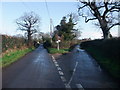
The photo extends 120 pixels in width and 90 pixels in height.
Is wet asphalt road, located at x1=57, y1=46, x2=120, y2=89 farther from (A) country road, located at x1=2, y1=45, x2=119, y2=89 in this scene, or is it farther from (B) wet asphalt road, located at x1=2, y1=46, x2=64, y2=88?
(B) wet asphalt road, located at x1=2, y1=46, x2=64, y2=88

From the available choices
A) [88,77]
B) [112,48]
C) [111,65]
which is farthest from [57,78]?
[112,48]

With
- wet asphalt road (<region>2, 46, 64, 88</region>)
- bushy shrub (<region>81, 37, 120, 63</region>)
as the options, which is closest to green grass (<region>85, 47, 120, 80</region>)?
bushy shrub (<region>81, 37, 120, 63</region>)

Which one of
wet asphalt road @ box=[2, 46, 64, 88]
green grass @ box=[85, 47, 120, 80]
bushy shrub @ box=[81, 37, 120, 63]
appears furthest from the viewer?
bushy shrub @ box=[81, 37, 120, 63]

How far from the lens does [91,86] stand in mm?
8484

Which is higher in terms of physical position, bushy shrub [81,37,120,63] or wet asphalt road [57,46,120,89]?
bushy shrub [81,37,120,63]

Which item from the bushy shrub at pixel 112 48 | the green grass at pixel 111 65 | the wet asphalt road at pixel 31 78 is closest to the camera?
the wet asphalt road at pixel 31 78

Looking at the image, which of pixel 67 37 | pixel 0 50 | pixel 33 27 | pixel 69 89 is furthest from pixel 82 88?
pixel 33 27

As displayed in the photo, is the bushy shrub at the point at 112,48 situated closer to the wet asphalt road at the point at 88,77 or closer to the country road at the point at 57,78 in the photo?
the wet asphalt road at the point at 88,77

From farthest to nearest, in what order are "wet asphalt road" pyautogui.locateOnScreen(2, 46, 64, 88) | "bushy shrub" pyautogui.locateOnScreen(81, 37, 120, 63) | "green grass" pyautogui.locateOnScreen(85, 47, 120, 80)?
"bushy shrub" pyautogui.locateOnScreen(81, 37, 120, 63), "green grass" pyautogui.locateOnScreen(85, 47, 120, 80), "wet asphalt road" pyautogui.locateOnScreen(2, 46, 64, 88)

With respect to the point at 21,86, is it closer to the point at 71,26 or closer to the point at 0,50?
the point at 0,50

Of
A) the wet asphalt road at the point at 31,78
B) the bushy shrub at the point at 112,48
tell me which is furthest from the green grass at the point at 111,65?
the wet asphalt road at the point at 31,78

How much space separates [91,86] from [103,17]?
2883 cm

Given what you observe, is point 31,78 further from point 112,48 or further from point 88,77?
point 112,48

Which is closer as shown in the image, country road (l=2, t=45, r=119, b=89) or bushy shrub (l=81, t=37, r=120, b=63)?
country road (l=2, t=45, r=119, b=89)
